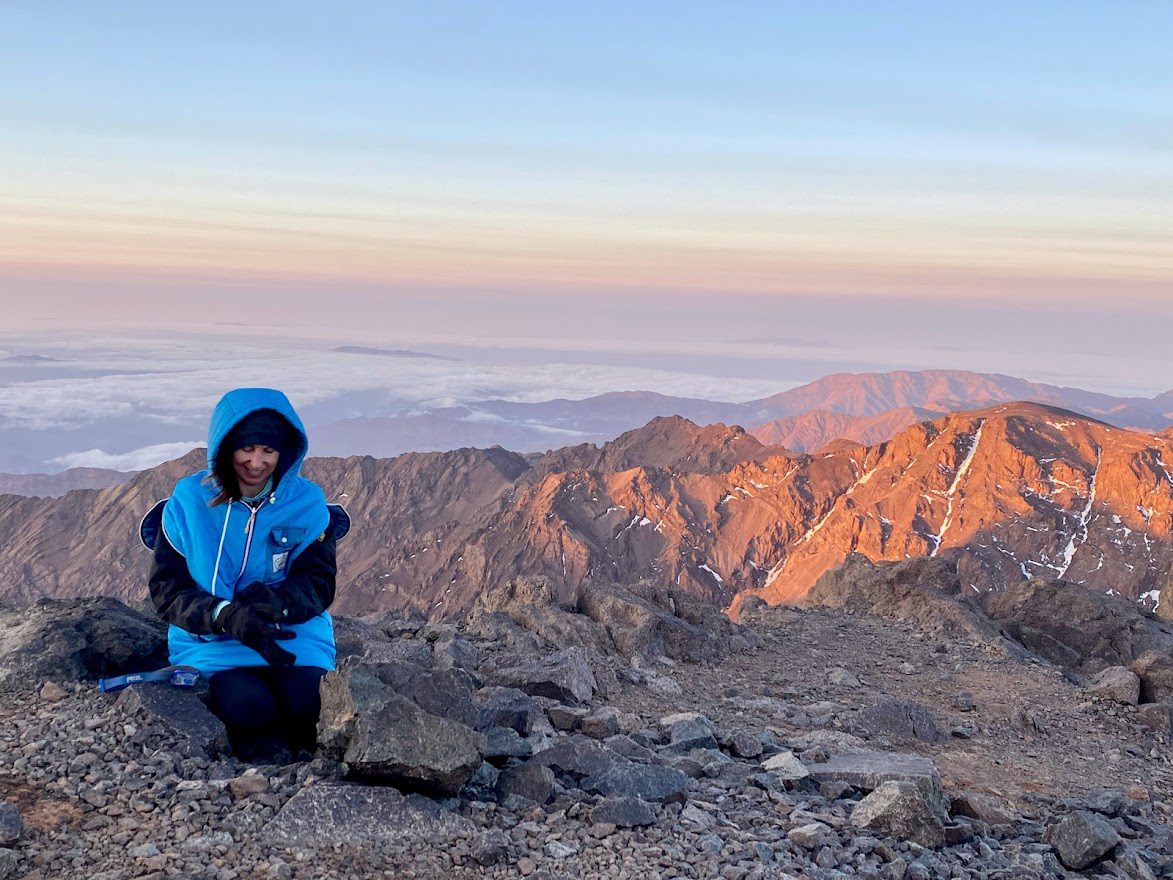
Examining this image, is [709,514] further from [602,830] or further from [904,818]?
[602,830]

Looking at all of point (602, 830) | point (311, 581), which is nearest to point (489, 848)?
point (602, 830)

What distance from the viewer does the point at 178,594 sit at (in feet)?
25.1

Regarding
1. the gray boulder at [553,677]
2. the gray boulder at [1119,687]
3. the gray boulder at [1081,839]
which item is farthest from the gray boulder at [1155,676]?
the gray boulder at [553,677]

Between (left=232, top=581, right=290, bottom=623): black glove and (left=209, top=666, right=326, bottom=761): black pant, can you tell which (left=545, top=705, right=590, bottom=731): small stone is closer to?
(left=209, top=666, right=326, bottom=761): black pant

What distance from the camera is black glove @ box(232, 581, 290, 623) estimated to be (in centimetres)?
743

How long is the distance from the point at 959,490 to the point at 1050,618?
119 metres

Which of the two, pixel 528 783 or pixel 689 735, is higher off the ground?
pixel 528 783

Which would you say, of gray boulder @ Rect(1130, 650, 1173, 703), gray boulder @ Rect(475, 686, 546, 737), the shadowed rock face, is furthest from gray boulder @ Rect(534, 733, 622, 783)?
the shadowed rock face

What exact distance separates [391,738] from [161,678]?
233 cm

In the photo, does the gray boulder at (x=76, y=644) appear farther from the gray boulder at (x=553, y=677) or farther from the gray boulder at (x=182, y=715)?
the gray boulder at (x=553, y=677)

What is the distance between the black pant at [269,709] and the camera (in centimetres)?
770

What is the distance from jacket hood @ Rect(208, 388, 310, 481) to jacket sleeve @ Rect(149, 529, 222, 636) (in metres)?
0.73

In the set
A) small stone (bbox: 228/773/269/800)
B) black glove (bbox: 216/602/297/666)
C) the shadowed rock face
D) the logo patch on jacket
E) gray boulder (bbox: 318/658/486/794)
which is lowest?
the shadowed rock face

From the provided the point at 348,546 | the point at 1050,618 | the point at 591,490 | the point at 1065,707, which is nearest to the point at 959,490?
the point at 591,490
